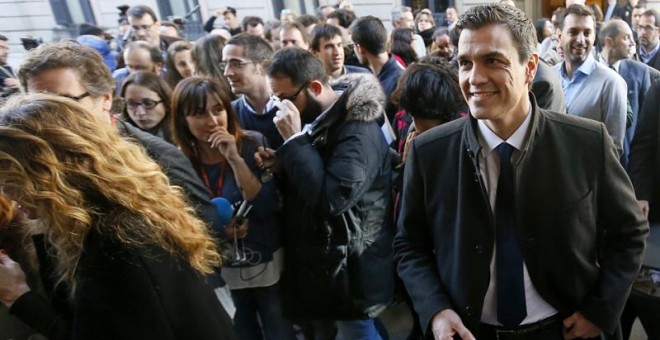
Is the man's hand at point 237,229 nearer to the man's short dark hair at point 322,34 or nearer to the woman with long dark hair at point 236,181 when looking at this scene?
the woman with long dark hair at point 236,181

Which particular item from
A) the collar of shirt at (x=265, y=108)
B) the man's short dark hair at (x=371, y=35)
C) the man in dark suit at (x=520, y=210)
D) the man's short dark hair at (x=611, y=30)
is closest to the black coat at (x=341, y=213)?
the collar of shirt at (x=265, y=108)

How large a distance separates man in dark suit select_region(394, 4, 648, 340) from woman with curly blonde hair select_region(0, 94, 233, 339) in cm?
76

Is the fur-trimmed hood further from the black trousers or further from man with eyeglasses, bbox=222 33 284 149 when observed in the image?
the black trousers

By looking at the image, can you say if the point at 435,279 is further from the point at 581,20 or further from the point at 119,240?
the point at 581,20

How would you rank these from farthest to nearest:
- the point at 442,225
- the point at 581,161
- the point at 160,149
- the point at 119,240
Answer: the point at 160,149
the point at 442,225
the point at 581,161
the point at 119,240

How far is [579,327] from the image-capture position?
62.4 inches

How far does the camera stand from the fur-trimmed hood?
7.84 ft

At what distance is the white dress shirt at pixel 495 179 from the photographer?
61.6 inches

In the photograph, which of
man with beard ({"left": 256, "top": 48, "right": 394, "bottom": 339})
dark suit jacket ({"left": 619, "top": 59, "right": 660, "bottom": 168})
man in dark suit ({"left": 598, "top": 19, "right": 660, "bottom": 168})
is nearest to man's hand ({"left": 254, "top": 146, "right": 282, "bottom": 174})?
man with beard ({"left": 256, "top": 48, "right": 394, "bottom": 339})

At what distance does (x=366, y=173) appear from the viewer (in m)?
2.39

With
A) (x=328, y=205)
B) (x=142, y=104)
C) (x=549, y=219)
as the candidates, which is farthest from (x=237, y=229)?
(x=549, y=219)

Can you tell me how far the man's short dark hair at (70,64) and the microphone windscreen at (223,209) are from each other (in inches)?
26.3

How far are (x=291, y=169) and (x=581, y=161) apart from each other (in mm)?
1234

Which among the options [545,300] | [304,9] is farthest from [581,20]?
[304,9]
